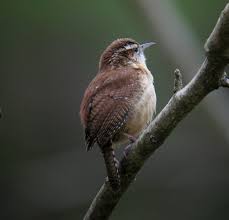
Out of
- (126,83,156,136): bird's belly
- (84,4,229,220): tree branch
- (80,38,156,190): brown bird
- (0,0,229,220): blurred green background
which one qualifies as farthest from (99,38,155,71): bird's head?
(84,4,229,220): tree branch

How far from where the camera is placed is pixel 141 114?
5.52 metres

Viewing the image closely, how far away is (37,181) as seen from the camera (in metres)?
7.89

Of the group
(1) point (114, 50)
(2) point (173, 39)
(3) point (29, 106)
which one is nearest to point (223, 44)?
(2) point (173, 39)

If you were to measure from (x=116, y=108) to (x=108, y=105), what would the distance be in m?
0.06

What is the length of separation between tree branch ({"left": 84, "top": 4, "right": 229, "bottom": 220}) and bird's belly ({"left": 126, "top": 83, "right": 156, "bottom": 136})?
824mm

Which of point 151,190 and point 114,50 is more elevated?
point 114,50

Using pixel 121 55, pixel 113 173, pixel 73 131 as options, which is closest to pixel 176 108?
pixel 113 173

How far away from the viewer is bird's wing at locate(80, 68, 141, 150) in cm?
523

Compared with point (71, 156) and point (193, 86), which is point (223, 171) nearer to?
point (71, 156)

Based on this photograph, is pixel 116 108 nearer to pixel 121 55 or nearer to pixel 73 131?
pixel 121 55

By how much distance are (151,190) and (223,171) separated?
2.49ft

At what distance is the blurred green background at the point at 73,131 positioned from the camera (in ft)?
26.6

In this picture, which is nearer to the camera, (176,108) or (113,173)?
(176,108)

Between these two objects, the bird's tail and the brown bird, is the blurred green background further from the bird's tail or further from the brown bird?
the bird's tail
